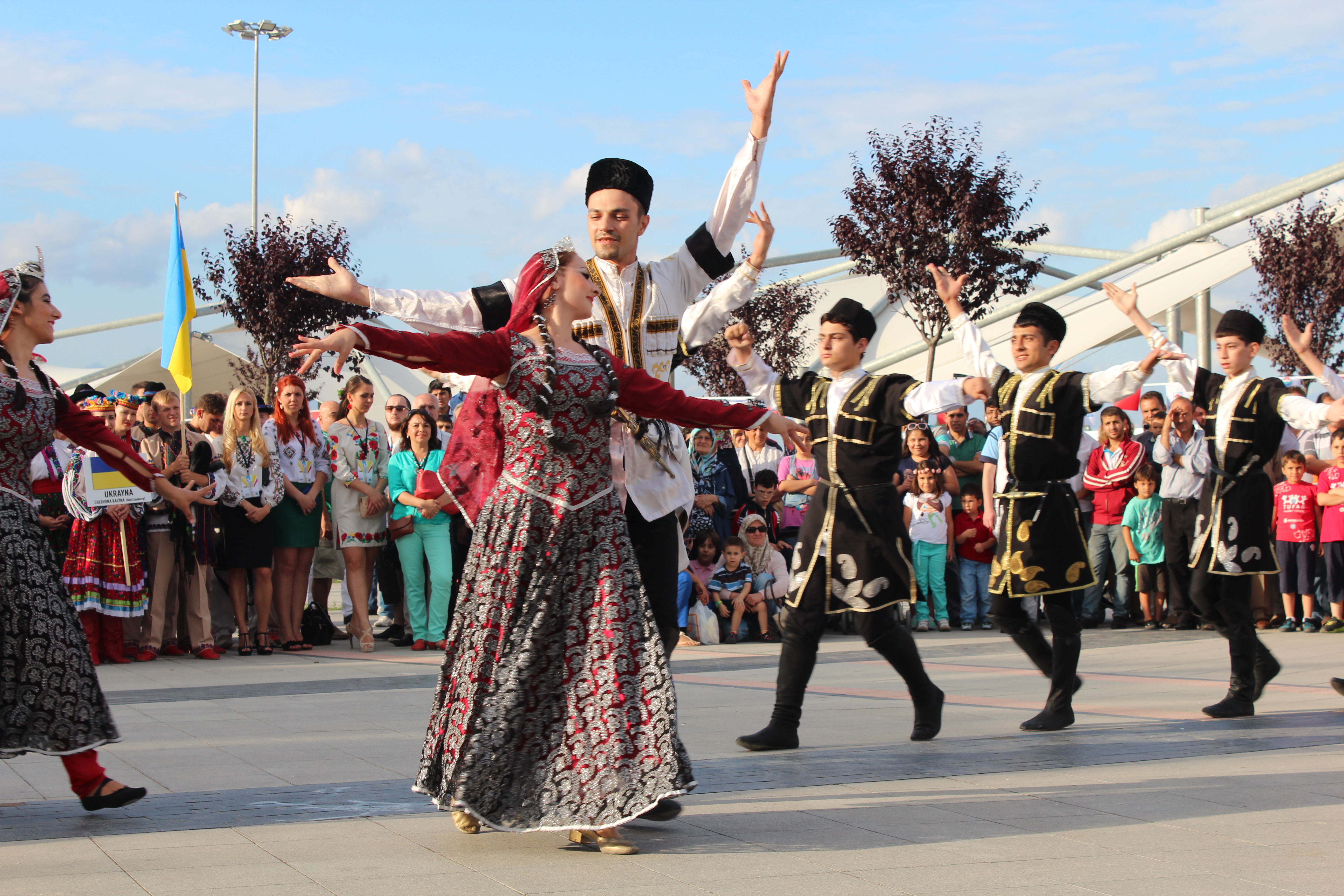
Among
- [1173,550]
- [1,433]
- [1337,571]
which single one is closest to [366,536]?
[1,433]

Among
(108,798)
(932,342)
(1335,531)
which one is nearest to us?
(108,798)

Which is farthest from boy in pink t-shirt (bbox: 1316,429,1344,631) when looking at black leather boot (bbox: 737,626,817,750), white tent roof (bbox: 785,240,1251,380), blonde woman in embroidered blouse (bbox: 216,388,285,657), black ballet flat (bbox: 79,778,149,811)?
white tent roof (bbox: 785,240,1251,380)

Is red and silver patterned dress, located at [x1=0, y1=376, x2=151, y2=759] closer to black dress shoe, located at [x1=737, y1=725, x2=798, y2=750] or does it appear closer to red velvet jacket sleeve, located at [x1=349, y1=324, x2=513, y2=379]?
red velvet jacket sleeve, located at [x1=349, y1=324, x2=513, y2=379]

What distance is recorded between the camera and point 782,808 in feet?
15.3

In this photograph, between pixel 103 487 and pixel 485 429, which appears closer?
pixel 485 429

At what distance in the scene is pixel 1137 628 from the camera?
1238 cm

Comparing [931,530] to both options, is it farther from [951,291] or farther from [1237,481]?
[951,291]

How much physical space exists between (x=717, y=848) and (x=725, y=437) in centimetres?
849

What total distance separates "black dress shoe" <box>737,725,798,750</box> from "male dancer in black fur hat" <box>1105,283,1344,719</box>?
232 cm

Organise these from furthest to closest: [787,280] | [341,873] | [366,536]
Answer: [787,280], [366,536], [341,873]

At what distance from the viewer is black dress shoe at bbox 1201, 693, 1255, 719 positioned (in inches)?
264

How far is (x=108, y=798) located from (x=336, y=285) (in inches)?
75.9

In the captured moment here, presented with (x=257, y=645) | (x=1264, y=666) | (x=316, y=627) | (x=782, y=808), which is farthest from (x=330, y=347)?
(x=316, y=627)

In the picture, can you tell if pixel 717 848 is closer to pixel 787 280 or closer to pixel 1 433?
pixel 1 433
